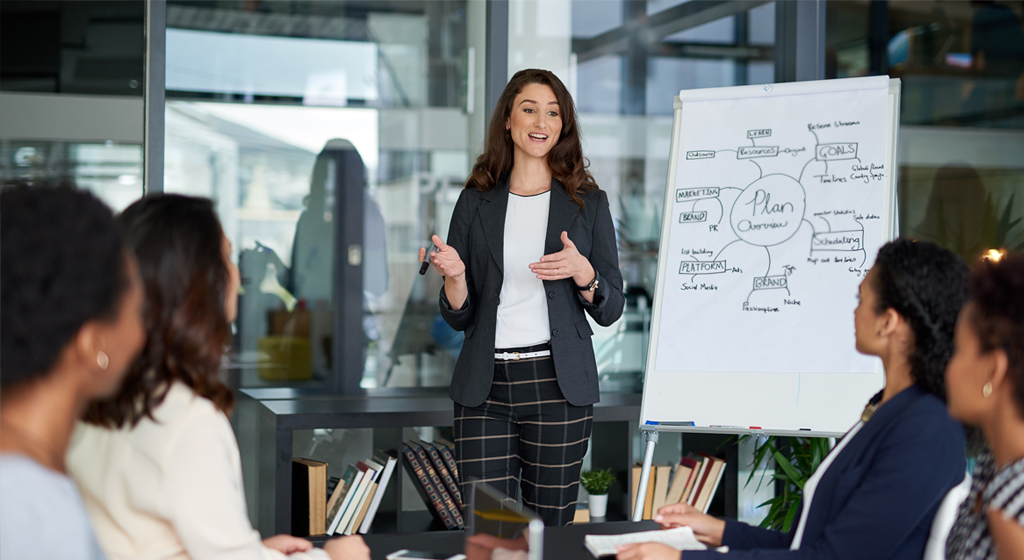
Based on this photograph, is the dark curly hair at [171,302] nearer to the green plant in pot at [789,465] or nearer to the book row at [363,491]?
the book row at [363,491]

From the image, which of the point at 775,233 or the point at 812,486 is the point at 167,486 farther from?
the point at 775,233

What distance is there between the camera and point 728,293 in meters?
2.57

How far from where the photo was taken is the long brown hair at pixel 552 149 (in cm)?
220

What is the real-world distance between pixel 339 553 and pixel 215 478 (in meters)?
0.33

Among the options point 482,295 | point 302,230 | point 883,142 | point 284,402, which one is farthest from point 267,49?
point 883,142

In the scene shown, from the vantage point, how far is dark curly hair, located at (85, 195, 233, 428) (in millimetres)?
1114

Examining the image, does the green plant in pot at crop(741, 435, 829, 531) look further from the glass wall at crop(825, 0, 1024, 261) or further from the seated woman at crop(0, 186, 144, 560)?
the glass wall at crop(825, 0, 1024, 261)

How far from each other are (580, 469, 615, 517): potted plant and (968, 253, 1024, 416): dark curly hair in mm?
2310

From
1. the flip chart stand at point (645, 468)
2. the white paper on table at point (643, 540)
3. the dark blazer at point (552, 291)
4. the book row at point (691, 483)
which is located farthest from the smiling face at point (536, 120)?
the book row at point (691, 483)

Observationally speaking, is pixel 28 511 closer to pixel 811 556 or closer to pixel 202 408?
pixel 202 408

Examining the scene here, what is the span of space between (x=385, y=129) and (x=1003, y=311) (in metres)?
3.40

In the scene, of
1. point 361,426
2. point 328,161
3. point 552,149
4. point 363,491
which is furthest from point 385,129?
point 552,149

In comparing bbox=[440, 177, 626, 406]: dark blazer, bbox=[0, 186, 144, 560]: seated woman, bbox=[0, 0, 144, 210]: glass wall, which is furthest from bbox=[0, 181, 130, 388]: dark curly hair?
bbox=[0, 0, 144, 210]: glass wall

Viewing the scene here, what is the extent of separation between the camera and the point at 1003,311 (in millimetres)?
1021
